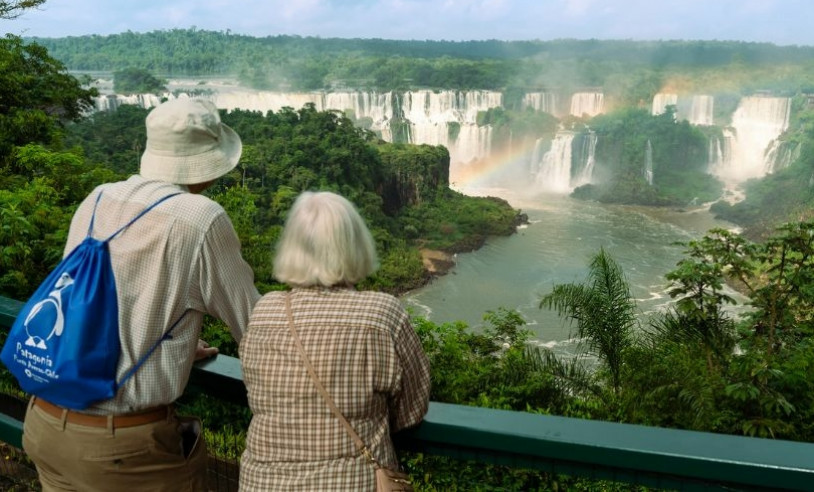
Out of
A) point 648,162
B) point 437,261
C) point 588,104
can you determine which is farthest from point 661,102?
point 437,261

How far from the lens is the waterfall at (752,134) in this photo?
138ft

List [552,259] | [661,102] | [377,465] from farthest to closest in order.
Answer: [661,102]
[552,259]
[377,465]

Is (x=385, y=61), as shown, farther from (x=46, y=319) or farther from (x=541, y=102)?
(x=46, y=319)

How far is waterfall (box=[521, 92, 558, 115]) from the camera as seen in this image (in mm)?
48594

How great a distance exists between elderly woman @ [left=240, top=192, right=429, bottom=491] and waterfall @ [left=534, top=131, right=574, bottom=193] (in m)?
43.8

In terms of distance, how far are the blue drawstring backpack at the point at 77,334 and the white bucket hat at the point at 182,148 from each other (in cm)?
12

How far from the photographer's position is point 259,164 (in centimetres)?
3034

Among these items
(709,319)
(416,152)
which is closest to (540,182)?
(416,152)

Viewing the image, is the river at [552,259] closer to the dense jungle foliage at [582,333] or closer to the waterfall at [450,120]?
the waterfall at [450,120]

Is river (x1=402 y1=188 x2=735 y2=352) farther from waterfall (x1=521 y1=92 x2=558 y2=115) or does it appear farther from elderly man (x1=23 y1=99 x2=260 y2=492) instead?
elderly man (x1=23 y1=99 x2=260 y2=492)

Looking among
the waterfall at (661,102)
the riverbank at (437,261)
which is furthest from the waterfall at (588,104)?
the riverbank at (437,261)

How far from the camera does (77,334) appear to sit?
3.66 feet

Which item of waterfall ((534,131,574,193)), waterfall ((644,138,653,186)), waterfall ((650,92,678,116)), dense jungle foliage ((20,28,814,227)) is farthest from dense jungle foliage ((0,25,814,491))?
waterfall ((650,92,678,116))

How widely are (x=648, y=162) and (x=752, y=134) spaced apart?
534cm
